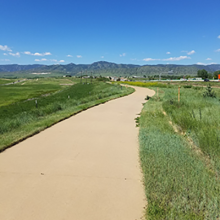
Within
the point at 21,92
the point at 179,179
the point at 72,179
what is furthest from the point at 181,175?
the point at 21,92

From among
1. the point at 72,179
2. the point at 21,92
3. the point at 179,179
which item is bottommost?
the point at 21,92

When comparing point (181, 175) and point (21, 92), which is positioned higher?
point (181, 175)

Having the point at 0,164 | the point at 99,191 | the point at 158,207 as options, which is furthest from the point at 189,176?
the point at 0,164

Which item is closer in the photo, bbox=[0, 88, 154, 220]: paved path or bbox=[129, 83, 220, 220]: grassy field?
bbox=[129, 83, 220, 220]: grassy field

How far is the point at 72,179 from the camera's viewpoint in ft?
14.1

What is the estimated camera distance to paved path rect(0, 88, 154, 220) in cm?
330

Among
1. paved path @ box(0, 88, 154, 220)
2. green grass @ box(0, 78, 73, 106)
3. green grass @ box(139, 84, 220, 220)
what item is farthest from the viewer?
green grass @ box(0, 78, 73, 106)

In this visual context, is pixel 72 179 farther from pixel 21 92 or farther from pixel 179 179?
pixel 21 92

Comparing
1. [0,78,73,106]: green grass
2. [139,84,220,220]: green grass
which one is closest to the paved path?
[139,84,220,220]: green grass

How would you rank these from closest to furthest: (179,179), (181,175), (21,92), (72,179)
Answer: (179,179), (181,175), (72,179), (21,92)

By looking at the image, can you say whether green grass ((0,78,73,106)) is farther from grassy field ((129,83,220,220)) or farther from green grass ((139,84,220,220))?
green grass ((139,84,220,220))

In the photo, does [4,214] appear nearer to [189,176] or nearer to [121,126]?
[189,176]

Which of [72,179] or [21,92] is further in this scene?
[21,92]

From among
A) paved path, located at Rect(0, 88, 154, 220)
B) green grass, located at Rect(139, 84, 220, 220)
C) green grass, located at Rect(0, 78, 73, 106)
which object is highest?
green grass, located at Rect(139, 84, 220, 220)
